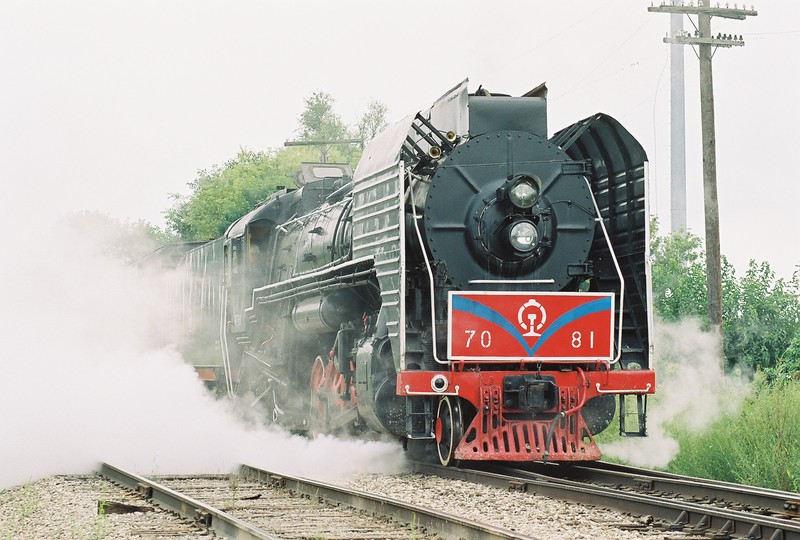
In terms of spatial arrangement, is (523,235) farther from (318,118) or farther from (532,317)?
(318,118)

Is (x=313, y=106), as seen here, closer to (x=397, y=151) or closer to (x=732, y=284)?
(x=732, y=284)

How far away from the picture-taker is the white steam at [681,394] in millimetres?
11047

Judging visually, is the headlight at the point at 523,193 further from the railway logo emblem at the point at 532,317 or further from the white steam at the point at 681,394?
the white steam at the point at 681,394

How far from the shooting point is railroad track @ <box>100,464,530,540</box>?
6.15 metres

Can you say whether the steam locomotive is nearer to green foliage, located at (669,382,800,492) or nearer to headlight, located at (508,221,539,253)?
headlight, located at (508,221,539,253)

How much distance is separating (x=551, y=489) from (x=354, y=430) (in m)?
3.55

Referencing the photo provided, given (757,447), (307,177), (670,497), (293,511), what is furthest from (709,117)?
(293,511)

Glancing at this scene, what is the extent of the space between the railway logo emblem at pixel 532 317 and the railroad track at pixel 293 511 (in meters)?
2.16

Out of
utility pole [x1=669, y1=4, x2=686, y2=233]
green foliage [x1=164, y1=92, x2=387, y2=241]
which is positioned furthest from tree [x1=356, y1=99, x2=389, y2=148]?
utility pole [x1=669, y1=4, x2=686, y2=233]

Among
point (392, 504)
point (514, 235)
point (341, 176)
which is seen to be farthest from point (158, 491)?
point (341, 176)

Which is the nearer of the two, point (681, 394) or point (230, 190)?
point (681, 394)

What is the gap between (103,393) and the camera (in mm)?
14227

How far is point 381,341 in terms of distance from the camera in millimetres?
9500

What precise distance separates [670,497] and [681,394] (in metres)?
5.41
